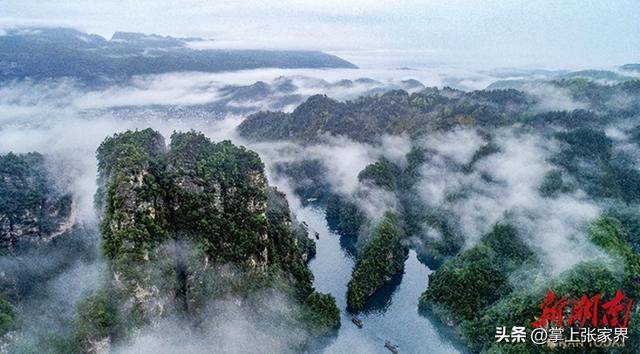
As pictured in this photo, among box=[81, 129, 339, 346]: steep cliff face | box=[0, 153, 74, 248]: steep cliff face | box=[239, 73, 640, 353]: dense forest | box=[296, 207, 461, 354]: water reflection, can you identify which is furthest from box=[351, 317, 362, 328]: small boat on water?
box=[0, 153, 74, 248]: steep cliff face

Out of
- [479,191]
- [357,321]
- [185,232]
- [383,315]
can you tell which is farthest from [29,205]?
[479,191]

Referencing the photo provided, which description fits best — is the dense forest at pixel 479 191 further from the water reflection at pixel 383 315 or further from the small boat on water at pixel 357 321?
the small boat on water at pixel 357 321

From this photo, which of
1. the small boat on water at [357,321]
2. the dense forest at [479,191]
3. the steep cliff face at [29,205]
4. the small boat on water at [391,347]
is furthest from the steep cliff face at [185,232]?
the dense forest at [479,191]

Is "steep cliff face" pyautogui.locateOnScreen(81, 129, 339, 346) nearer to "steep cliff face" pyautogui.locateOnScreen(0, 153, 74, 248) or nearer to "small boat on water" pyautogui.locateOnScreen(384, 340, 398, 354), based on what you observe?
"small boat on water" pyautogui.locateOnScreen(384, 340, 398, 354)

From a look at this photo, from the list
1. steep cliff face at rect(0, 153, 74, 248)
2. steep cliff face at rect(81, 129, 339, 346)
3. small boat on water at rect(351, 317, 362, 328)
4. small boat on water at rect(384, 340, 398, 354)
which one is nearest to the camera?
steep cliff face at rect(81, 129, 339, 346)

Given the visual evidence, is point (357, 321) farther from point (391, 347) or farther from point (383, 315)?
point (391, 347)

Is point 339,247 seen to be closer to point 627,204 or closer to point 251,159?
point 251,159
